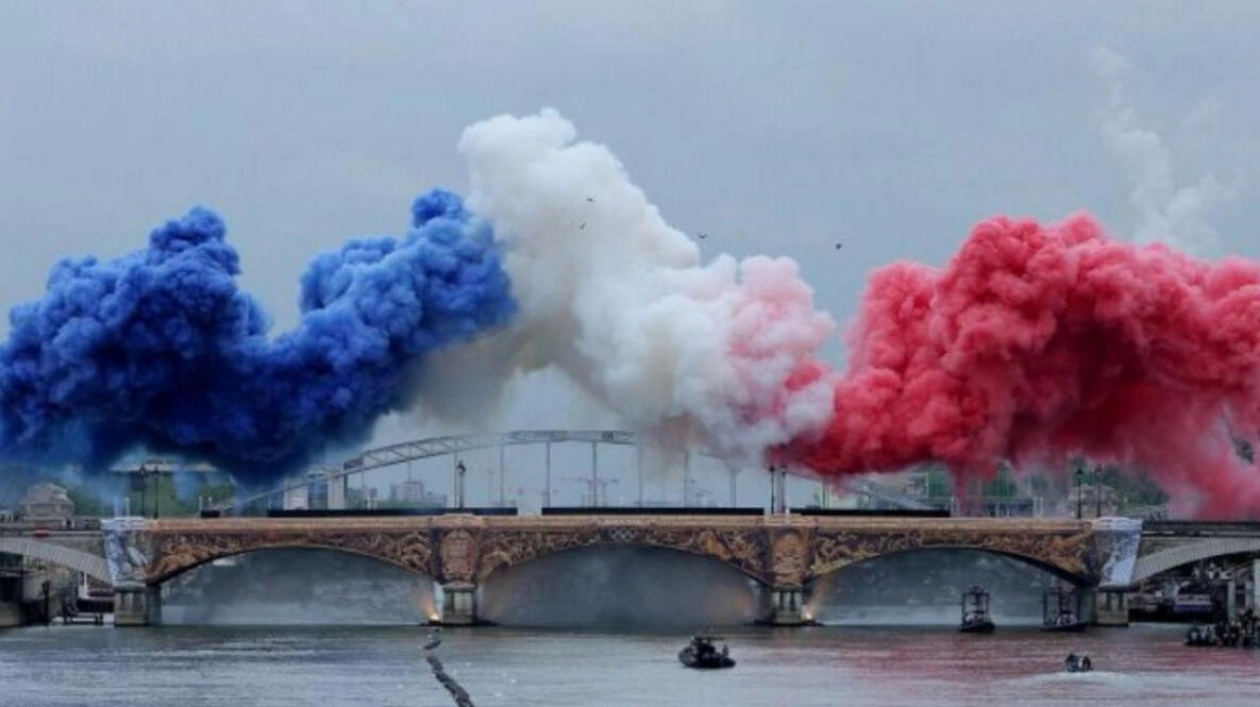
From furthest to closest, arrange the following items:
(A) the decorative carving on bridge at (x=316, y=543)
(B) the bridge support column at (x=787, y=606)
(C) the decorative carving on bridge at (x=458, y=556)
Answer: (B) the bridge support column at (x=787, y=606)
(C) the decorative carving on bridge at (x=458, y=556)
(A) the decorative carving on bridge at (x=316, y=543)

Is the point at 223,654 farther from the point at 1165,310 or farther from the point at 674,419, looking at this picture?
the point at 1165,310

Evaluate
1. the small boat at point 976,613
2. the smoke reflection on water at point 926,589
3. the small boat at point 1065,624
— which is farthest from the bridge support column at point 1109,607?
the small boat at point 976,613

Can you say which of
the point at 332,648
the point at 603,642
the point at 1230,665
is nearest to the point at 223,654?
the point at 332,648

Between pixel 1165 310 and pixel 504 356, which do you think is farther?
pixel 504 356

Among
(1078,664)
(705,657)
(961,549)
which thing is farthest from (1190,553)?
(705,657)

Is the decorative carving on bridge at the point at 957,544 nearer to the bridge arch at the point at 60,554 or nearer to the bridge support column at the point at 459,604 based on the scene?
the bridge support column at the point at 459,604

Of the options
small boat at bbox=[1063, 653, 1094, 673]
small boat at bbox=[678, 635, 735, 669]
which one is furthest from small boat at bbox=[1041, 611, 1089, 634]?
small boat at bbox=[1063, 653, 1094, 673]

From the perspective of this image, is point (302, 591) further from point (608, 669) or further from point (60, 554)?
point (608, 669)
